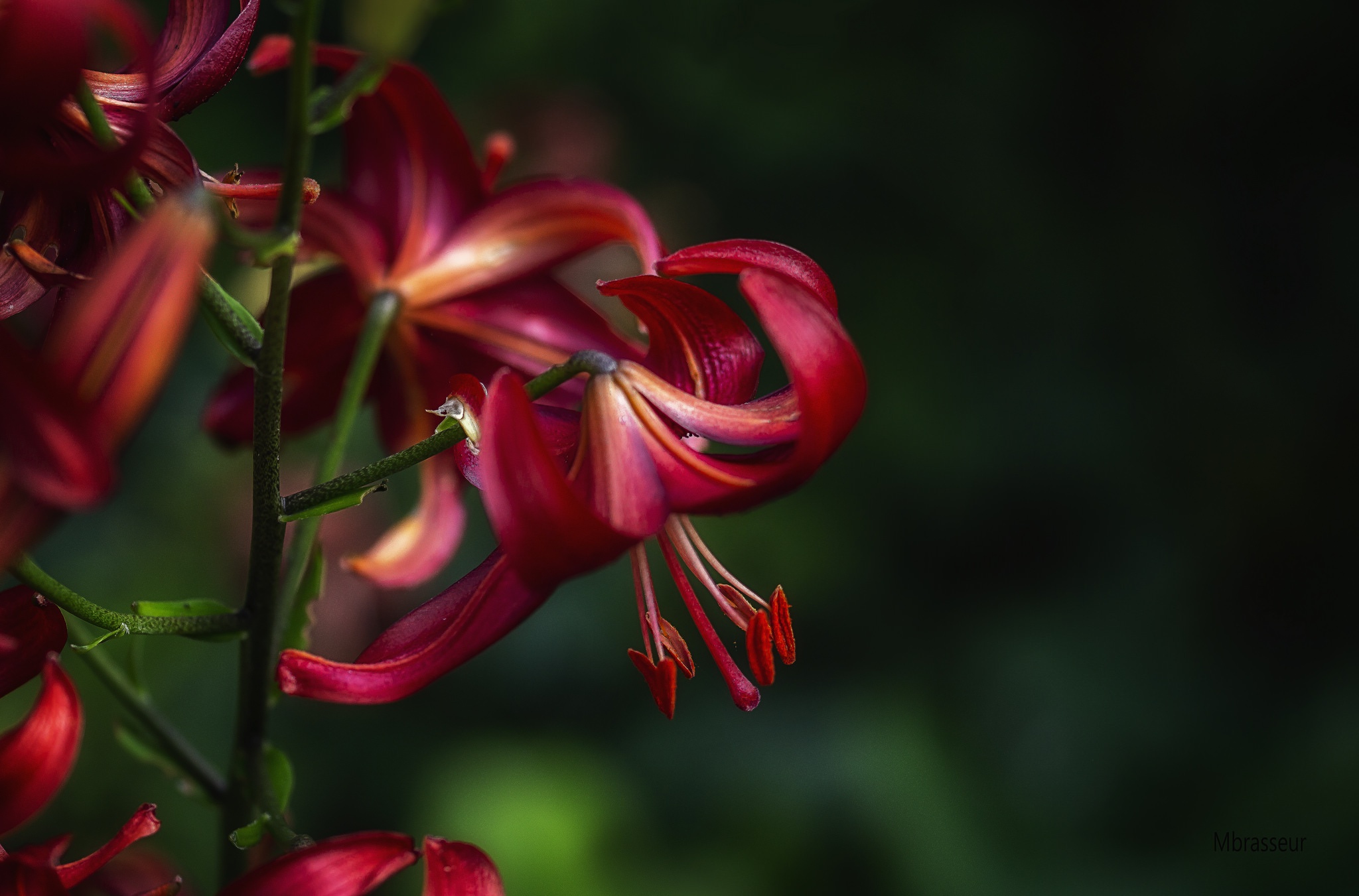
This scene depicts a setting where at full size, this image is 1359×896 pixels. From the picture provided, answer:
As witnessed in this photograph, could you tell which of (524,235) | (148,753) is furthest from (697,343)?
(148,753)

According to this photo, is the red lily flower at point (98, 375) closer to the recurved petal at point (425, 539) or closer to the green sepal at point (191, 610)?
the green sepal at point (191, 610)

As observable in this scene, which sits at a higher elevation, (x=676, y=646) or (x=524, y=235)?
(x=524, y=235)

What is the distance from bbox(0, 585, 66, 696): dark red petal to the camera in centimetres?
37

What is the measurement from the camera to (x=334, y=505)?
0.41 metres

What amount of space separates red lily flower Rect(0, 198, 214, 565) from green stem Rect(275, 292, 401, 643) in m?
0.21

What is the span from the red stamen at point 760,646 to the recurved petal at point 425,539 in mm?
208

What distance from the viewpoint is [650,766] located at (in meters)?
1.57

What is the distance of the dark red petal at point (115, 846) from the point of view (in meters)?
0.40

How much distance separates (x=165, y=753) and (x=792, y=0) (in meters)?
1.65

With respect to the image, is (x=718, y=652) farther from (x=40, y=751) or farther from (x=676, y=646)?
(x=40, y=751)

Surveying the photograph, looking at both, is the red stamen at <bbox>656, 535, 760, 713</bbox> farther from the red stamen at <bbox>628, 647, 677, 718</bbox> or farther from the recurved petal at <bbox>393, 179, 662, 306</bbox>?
the recurved petal at <bbox>393, 179, 662, 306</bbox>

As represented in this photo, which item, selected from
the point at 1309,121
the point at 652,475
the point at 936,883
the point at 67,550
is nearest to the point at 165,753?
the point at 652,475

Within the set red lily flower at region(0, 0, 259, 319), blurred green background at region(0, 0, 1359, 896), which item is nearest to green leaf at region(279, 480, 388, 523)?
red lily flower at region(0, 0, 259, 319)

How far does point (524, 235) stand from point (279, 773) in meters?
0.29
